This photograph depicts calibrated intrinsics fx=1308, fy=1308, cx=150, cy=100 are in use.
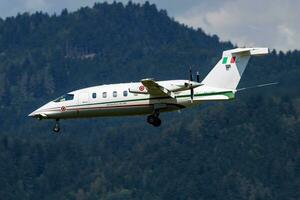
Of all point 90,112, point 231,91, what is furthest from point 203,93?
point 90,112

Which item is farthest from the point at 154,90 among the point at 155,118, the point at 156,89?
the point at 155,118

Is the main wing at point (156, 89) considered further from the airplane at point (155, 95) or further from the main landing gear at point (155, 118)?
the main landing gear at point (155, 118)

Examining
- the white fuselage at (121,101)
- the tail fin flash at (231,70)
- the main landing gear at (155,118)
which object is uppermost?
the tail fin flash at (231,70)

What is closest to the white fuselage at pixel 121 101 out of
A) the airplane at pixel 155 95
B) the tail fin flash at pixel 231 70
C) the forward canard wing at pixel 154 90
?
the airplane at pixel 155 95

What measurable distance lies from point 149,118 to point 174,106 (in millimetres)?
2515

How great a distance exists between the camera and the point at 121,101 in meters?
105

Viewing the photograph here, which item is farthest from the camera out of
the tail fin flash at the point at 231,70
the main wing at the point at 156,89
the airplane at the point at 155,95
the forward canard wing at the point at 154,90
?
the tail fin flash at the point at 231,70

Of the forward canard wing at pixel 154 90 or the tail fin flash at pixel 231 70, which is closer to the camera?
the forward canard wing at pixel 154 90

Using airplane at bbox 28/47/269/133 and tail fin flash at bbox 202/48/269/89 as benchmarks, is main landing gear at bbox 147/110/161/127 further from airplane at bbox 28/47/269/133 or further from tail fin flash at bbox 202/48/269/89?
tail fin flash at bbox 202/48/269/89

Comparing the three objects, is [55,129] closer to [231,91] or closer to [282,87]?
[231,91]

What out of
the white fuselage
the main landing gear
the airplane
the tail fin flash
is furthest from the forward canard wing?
the tail fin flash

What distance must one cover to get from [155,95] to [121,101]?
2944 millimetres

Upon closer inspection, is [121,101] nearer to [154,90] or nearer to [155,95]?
[155,95]

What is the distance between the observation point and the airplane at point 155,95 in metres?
103
